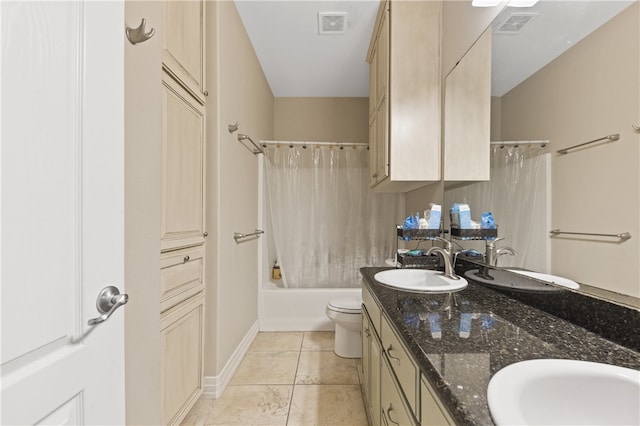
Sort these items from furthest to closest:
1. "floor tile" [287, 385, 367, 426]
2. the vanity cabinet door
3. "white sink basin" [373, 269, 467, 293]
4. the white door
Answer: "floor tile" [287, 385, 367, 426] < "white sink basin" [373, 269, 467, 293] < the vanity cabinet door < the white door

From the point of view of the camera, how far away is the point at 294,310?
2854mm

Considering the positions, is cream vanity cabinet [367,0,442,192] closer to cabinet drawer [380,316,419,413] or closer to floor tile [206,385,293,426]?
cabinet drawer [380,316,419,413]

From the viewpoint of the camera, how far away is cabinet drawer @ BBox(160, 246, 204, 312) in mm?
1297

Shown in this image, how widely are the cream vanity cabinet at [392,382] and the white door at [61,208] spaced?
0.78 meters

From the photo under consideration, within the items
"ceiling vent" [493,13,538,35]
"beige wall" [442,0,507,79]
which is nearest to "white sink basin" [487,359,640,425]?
"ceiling vent" [493,13,538,35]

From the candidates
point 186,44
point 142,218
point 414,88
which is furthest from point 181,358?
point 414,88

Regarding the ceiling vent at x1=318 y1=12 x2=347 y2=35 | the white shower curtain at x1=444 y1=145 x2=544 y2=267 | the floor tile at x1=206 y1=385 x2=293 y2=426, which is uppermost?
the ceiling vent at x1=318 y1=12 x2=347 y2=35

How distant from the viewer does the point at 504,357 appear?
66 centimetres

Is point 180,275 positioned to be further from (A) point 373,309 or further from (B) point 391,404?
(B) point 391,404

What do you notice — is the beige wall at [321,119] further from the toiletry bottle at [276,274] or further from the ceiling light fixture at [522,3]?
the ceiling light fixture at [522,3]

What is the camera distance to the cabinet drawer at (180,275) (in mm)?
1297

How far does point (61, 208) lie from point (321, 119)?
10.3 ft

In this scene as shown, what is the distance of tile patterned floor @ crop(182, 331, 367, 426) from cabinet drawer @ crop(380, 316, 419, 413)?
2.78ft

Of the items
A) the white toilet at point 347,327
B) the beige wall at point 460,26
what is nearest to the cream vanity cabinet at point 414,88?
the beige wall at point 460,26
